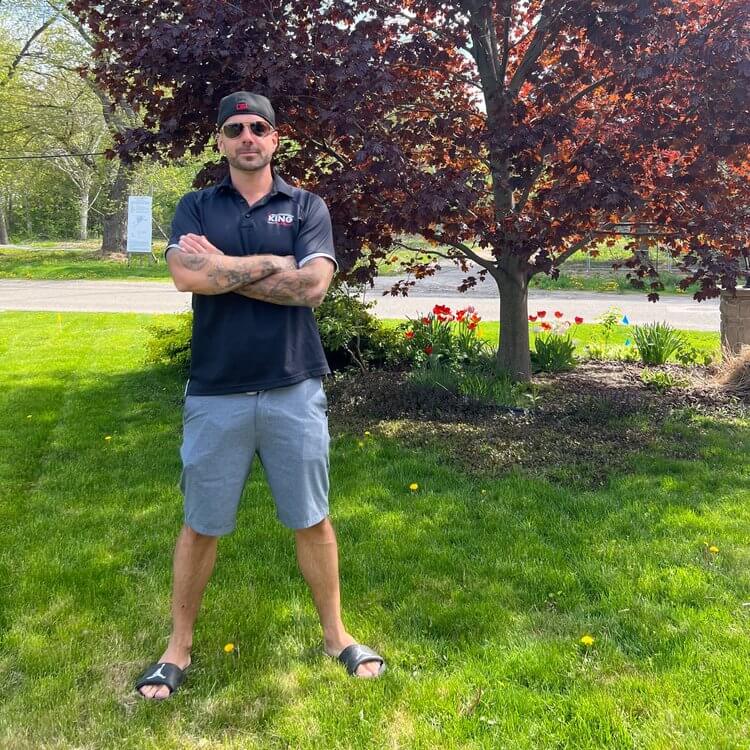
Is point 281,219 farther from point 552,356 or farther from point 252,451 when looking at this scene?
point 552,356

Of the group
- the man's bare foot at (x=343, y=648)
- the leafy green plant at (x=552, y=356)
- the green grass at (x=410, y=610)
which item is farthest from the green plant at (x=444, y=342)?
the man's bare foot at (x=343, y=648)

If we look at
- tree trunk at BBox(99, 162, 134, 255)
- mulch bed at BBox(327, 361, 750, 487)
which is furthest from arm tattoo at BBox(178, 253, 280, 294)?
tree trunk at BBox(99, 162, 134, 255)

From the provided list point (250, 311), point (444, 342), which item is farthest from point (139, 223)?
point (250, 311)

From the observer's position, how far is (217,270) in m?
2.11

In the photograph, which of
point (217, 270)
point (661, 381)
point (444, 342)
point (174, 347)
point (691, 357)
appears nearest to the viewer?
point (217, 270)

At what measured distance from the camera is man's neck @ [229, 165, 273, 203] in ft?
7.57

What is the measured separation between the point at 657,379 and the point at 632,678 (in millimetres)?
4516

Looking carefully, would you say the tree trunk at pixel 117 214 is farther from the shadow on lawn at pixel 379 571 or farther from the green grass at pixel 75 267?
the shadow on lawn at pixel 379 571

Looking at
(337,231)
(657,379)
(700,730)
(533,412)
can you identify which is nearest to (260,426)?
(700,730)

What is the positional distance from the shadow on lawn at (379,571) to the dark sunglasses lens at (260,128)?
1.84 m

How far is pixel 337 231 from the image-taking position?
187 inches

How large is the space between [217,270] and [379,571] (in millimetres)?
1621

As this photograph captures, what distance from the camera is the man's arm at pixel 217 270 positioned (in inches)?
83.4

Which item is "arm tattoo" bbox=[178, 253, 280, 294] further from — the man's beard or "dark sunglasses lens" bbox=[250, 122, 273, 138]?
"dark sunglasses lens" bbox=[250, 122, 273, 138]
